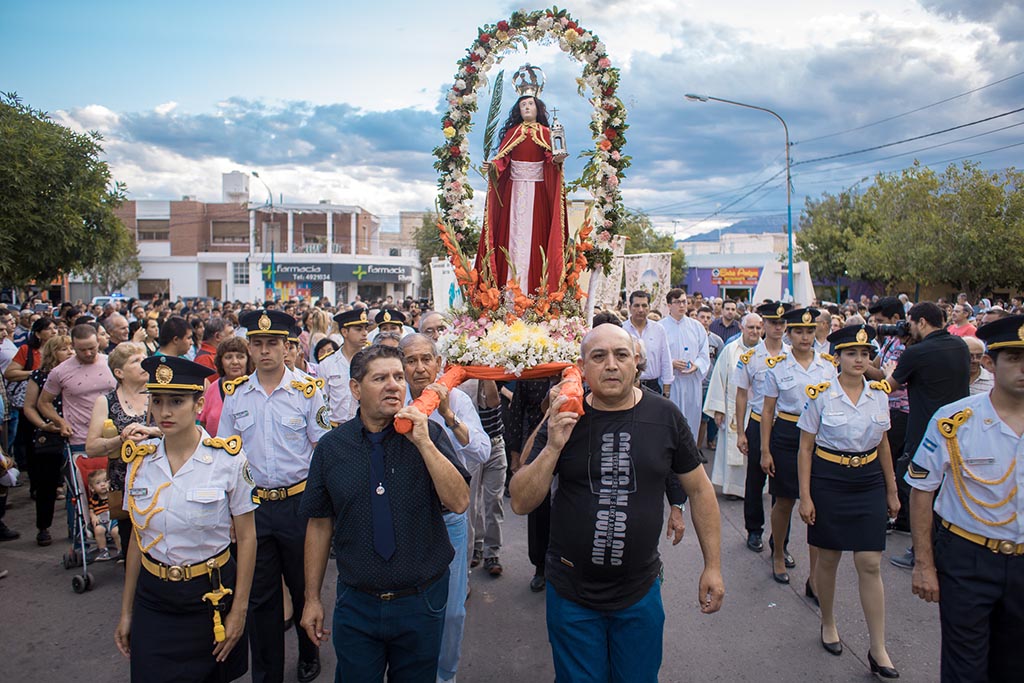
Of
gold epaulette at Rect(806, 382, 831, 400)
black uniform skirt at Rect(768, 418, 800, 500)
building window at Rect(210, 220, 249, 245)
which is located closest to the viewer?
gold epaulette at Rect(806, 382, 831, 400)

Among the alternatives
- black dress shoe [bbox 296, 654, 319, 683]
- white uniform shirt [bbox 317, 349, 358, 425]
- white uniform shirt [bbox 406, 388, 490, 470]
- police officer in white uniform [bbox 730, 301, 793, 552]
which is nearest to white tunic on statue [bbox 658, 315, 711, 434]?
police officer in white uniform [bbox 730, 301, 793, 552]

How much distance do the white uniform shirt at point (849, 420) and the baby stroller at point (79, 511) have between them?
5.60m

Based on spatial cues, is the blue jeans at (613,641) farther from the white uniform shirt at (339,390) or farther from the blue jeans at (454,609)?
the white uniform shirt at (339,390)

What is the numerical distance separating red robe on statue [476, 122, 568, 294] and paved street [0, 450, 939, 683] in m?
2.63

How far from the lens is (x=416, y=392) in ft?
14.5

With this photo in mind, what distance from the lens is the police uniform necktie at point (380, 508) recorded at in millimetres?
2961

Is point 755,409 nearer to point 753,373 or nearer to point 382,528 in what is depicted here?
point 753,373

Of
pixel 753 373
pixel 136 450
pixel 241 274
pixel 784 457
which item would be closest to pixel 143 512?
pixel 136 450

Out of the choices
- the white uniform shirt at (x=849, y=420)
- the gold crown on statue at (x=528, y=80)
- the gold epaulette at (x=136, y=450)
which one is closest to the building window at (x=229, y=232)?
the gold crown on statue at (x=528, y=80)

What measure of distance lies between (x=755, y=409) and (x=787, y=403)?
0.86 meters

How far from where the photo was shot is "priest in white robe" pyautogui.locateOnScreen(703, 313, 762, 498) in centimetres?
826

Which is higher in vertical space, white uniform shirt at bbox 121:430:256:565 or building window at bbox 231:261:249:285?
building window at bbox 231:261:249:285

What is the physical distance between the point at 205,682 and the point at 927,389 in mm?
5996

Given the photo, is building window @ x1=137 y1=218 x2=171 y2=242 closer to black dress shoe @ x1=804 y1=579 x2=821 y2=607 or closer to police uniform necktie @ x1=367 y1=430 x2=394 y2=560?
black dress shoe @ x1=804 y1=579 x2=821 y2=607
